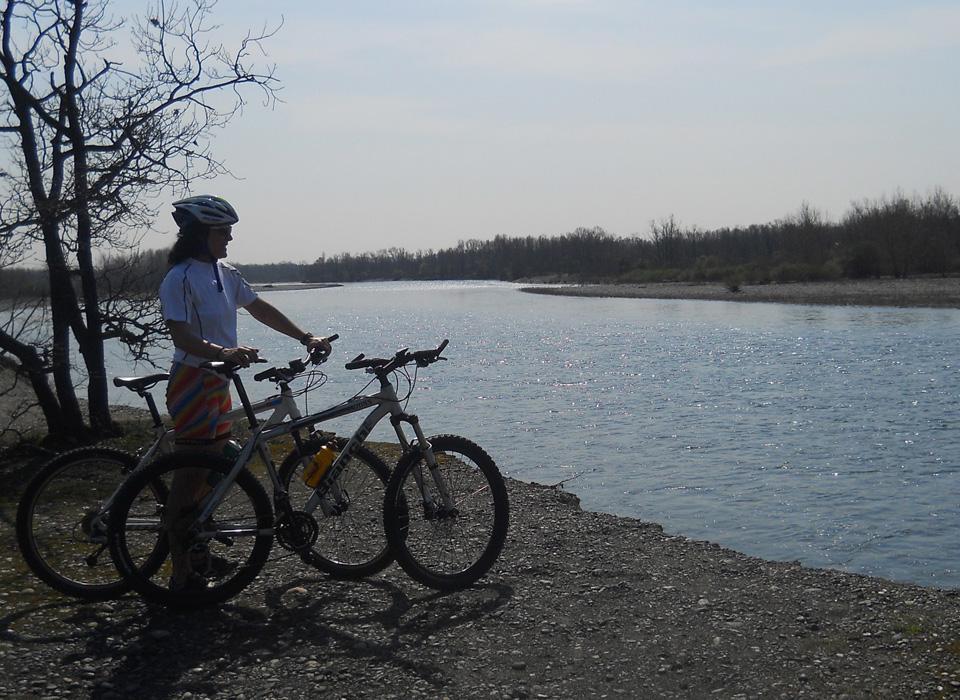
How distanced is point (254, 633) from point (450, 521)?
1223mm

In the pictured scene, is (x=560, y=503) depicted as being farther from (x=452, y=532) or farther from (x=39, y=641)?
(x=39, y=641)

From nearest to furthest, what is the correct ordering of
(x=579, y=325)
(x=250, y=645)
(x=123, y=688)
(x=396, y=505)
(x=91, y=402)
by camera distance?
(x=123, y=688), (x=250, y=645), (x=396, y=505), (x=91, y=402), (x=579, y=325)

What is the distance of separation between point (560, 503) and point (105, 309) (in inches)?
216

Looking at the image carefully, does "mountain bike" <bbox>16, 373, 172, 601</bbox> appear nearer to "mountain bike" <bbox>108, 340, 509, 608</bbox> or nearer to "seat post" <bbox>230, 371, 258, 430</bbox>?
"mountain bike" <bbox>108, 340, 509, 608</bbox>

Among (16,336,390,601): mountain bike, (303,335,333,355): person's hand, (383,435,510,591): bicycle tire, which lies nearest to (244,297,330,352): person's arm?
(303,335,333,355): person's hand

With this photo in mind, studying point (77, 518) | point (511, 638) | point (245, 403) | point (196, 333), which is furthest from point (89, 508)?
point (511, 638)

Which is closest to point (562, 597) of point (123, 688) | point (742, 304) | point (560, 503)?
point (123, 688)

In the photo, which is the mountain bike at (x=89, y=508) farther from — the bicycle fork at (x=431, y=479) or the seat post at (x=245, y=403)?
the bicycle fork at (x=431, y=479)

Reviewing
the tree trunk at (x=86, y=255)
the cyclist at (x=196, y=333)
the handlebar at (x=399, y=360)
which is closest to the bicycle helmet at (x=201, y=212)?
the cyclist at (x=196, y=333)

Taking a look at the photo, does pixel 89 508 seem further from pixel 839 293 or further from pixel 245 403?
pixel 839 293

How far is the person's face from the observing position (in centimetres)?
479

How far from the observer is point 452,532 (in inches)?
209

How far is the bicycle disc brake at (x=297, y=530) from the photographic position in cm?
502

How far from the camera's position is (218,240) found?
15.8ft
